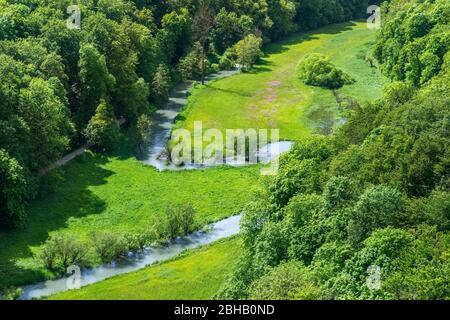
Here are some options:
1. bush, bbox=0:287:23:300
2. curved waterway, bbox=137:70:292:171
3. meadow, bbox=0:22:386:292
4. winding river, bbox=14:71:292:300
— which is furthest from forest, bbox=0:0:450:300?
curved waterway, bbox=137:70:292:171

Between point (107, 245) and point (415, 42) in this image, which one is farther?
point (415, 42)

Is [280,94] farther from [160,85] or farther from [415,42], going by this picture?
[415,42]

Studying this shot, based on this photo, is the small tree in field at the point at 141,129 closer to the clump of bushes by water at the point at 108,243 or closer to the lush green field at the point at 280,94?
the lush green field at the point at 280,94

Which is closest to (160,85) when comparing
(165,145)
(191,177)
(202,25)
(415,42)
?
(165,145)

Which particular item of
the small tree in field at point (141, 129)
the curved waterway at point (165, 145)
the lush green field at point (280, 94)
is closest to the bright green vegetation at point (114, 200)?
the curved waterway at point (165, 145)

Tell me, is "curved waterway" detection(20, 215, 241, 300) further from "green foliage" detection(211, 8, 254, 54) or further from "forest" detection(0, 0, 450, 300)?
"green foliage" detection(211, 8, 254, 54)
